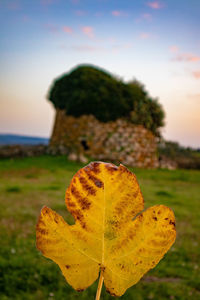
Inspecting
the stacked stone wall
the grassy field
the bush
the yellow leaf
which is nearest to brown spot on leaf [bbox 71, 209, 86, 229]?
the yellow leaf

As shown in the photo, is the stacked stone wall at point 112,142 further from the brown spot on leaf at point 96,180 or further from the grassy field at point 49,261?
the brown spot on leaf at point 96,180

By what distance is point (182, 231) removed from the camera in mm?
6617

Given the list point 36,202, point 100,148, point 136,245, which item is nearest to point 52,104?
point 100,148

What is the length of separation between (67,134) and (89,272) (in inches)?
664

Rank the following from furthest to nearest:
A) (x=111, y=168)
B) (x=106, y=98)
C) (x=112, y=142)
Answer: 1. (x=106, y=98)
2. (x=112, y=142)
3. (x=111, y=168)

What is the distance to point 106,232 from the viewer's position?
262mm

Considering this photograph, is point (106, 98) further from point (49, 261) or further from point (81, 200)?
point (81, 200)

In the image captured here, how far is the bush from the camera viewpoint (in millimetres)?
15789

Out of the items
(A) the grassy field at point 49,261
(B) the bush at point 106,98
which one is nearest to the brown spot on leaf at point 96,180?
(A) the grassy field at point 49,261

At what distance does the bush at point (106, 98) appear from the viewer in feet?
51.8

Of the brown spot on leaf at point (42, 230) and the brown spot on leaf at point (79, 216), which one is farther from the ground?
the brown spot on leaf at point (79, 216)

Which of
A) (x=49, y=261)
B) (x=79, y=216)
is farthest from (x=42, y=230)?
(x=49, y=261)

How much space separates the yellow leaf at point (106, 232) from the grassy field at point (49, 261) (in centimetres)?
427

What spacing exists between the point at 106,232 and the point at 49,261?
17.7ft
